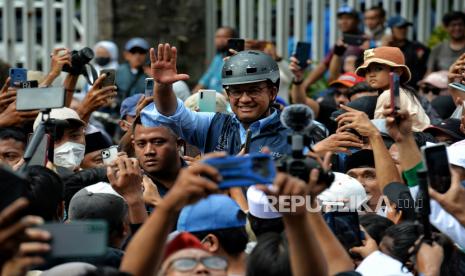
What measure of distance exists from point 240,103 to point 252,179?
3.32m

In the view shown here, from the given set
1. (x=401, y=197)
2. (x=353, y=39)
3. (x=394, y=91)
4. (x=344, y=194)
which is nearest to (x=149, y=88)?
(x=344, y=194)

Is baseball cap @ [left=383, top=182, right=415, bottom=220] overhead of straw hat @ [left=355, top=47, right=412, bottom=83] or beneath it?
beneath

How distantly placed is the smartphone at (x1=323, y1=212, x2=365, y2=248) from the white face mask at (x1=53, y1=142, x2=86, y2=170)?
2.84 meters

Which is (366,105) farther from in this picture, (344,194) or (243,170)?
(243,170)

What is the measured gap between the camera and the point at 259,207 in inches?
289

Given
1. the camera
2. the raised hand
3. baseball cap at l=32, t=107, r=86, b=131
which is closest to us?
the raised hand

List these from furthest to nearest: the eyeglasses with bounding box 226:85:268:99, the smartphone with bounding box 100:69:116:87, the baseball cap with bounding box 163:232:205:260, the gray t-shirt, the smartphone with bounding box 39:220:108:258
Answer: the gray t-shirt < the smartphone with bounding box 100:69:116:87 < the eyeglasses with bounding box 226:85:268:99 < the baseball cap with bounding box 163:232:205:260 < the smartphone with bounding box 39:220:108:258

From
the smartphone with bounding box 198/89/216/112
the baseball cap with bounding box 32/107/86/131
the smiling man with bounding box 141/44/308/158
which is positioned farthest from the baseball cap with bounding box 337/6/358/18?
the smiling man with bounding box 141/44/308/158

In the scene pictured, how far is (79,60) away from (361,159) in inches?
→ 106

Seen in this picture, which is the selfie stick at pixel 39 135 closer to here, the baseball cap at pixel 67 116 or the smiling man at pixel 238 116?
the smiling man at pixel 238 116

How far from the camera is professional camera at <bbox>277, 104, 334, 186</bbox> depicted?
5.78 metres

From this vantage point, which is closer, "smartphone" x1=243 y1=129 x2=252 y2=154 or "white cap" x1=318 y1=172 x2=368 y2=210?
"white cap" x1=318 y1=172 x2=368 y2=210

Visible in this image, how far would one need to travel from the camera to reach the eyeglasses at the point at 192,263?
584 centimetres

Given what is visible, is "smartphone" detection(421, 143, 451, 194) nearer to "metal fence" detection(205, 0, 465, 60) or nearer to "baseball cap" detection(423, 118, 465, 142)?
"baseball cap" detection(423, 118, 465, 142)
